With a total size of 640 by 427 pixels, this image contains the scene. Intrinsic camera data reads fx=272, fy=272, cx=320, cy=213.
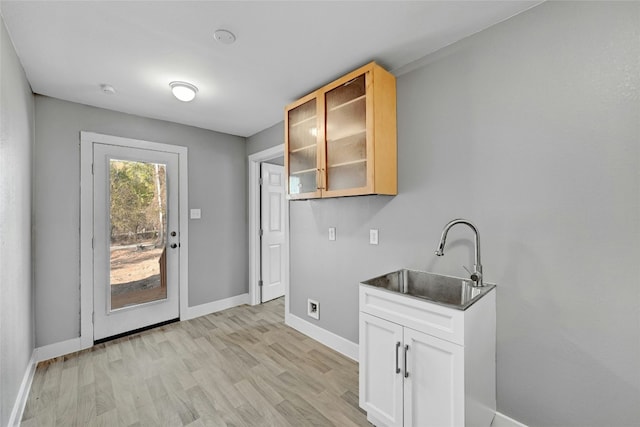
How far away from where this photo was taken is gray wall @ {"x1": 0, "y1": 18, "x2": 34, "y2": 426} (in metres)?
1.52

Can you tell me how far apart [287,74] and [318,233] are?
1.47 m

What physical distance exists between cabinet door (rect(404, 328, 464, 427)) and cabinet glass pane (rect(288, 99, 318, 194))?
1.46 meters

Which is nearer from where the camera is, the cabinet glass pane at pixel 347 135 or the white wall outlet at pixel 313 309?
the cabinet glass pane at pixel 347 135

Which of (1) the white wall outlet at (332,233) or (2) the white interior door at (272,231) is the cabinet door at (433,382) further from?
(2) the white interior door at (272,231)

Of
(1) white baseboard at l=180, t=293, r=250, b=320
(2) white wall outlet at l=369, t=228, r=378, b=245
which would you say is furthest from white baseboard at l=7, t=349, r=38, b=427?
(2) white wall outlet at l=369, t=228, r=378, b=245

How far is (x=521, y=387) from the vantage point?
154 cm

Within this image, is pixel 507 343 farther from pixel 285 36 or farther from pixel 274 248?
pixel 274 248

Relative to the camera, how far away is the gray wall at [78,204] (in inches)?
96.9

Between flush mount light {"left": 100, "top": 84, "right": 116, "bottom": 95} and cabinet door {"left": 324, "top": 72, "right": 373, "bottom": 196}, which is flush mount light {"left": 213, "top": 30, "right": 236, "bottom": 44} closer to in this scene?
cabinet door {"left": 324, "top": 72, "right": 373, "bottom": 196}

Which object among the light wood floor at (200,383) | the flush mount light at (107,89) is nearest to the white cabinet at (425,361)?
the light wood floor at (200,383)

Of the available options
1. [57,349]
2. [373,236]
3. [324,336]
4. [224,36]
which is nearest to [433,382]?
[373,236]

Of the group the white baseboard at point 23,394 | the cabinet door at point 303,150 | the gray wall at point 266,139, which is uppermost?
the gray wall at point 266,139

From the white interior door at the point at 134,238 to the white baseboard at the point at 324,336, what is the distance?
1418mm

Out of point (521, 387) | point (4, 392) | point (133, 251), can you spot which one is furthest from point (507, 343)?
point (133, 251)
